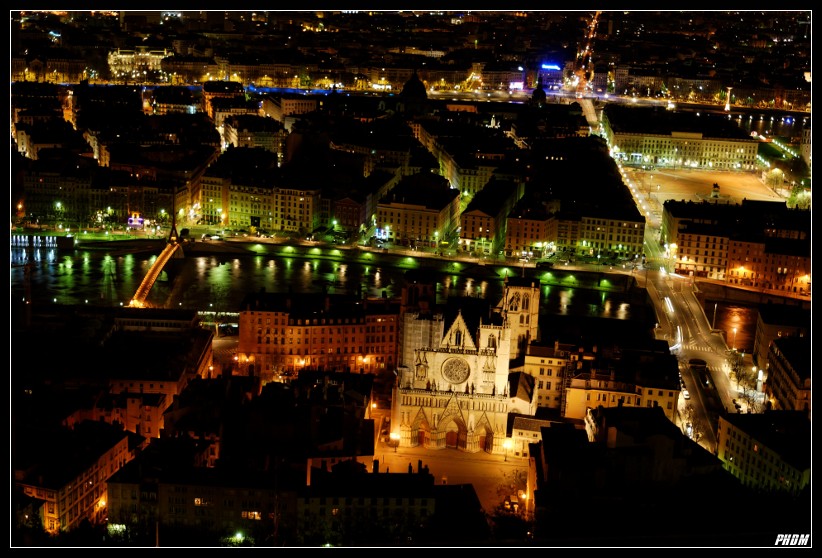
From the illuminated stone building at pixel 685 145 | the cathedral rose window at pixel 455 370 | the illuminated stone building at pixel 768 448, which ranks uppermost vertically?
the illuminated stone building at pixel 685 145

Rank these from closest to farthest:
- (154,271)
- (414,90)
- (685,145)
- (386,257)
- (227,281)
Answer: (154,271) < (227,281) < (386,257) < (685,145) < (414,90)

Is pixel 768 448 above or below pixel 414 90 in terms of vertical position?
below

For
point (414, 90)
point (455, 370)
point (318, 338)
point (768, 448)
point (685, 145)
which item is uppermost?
point (414, 90)

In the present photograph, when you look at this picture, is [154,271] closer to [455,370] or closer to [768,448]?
[455,370]

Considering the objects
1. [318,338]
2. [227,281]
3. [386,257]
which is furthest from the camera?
[386,257]

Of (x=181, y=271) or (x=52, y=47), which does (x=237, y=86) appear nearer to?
(x=52, y=47)

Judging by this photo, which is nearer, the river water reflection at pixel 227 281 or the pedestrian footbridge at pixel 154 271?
the pedestrian footbridge at pixel 154 271

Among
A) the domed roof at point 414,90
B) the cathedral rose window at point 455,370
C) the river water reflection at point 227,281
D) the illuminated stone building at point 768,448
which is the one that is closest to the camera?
the illuminated stone building at point 768,448

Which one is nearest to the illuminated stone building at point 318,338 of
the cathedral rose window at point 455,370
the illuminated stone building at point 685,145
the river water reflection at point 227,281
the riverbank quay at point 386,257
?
the cathedral rose window at point 455,370

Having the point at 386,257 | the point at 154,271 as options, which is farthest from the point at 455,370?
the point at 386,257

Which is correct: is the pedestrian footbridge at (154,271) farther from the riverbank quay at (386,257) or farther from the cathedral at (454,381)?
the cathedral at (454,381)
